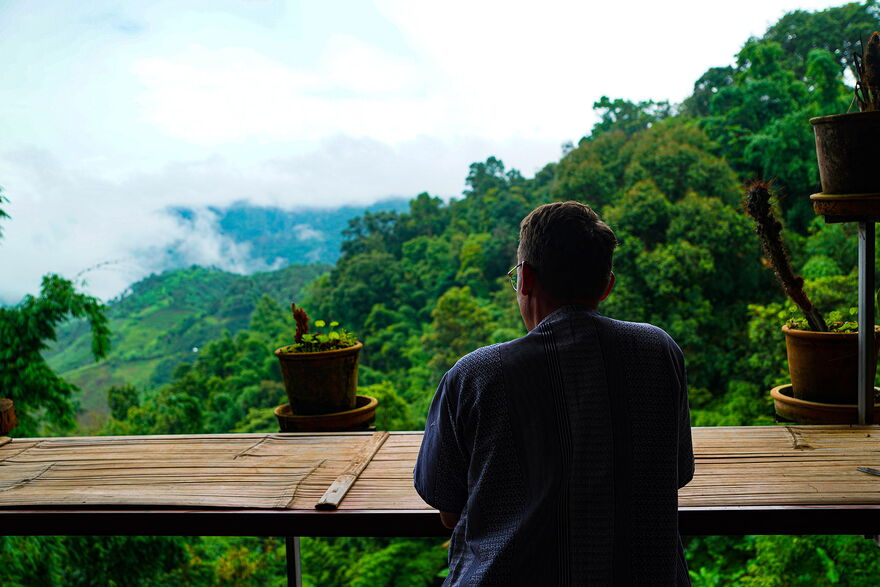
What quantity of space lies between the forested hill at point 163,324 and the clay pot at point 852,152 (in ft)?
62.0

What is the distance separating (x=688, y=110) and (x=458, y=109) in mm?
16701

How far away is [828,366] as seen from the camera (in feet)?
6.55

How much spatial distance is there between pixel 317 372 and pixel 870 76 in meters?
1.84

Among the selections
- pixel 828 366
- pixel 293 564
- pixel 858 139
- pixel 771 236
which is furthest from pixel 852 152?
Answer: pixel 293 564

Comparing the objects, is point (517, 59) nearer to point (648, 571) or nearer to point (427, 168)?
point (427, 168)

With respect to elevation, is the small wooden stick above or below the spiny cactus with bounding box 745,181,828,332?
below

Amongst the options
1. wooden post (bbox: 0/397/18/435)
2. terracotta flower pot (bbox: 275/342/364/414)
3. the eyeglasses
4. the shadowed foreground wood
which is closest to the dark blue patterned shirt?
the eyeglasses

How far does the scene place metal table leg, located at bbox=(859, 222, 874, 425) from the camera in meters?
1.88

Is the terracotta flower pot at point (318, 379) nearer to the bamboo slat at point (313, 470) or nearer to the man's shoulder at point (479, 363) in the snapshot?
the bamboo slat at point (313, 470)

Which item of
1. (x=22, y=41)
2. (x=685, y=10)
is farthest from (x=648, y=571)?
(x=22, y=41)

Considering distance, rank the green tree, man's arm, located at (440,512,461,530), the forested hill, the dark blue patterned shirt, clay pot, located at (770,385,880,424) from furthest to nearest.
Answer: the forested hill, the green tree, clay pot, located at (770,385,880,424), man's arm, located at (440,512,461,530), the dark blue patterned shirt

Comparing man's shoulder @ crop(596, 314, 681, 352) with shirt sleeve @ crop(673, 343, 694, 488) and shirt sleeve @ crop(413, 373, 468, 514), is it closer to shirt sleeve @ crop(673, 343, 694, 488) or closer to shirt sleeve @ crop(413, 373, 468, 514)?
shirt sleeve @ crop(673, 343, 694, 488)

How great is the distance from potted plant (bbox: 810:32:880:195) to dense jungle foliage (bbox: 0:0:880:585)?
146 cm

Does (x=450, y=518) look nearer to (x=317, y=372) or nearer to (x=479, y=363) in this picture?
(x=479, y=363)
